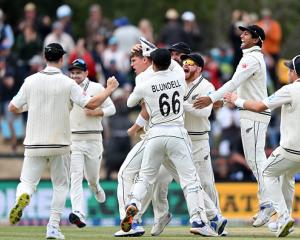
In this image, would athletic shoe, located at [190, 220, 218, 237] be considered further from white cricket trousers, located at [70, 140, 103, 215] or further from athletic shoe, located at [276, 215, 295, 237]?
white cricket trousers, located at [70, 140, 103, 215]

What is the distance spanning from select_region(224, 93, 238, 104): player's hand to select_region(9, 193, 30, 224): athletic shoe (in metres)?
3.33

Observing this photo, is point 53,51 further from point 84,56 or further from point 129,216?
point 84,56

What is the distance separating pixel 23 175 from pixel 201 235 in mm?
2771

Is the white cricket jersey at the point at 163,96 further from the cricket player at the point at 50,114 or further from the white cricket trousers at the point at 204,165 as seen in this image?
the white cricket trousers at the point at 204,165

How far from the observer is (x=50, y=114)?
702 inches

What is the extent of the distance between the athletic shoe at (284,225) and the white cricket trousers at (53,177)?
3.17m

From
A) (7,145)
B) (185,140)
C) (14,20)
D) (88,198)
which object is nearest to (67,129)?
(185,140)

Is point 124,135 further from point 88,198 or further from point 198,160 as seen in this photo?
point 198,160

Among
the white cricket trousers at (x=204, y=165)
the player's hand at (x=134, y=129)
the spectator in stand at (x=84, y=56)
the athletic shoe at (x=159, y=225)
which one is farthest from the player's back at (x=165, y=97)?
the spectator in stand at (x=84, y=56)

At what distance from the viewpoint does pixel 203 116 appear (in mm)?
19094

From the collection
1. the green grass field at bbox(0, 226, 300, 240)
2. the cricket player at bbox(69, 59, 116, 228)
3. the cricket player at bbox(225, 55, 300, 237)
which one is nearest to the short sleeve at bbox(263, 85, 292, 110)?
the cricket player at bbox(225, 55, 300, 237)

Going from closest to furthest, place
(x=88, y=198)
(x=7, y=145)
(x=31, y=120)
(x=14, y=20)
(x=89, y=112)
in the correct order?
(x=31, y=120) → (x=89, y=112) → (x=88, y=198) → (x=7, y=145) → (x=14, y=20)

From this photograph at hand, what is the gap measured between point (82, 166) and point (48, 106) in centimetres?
319

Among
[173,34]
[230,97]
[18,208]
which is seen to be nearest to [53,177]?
[18,208]
